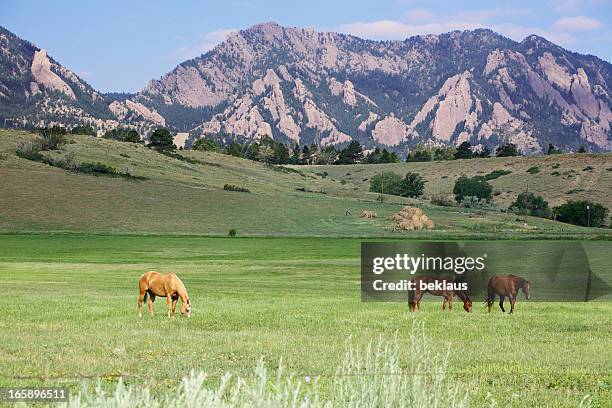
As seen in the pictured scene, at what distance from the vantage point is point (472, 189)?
545ft

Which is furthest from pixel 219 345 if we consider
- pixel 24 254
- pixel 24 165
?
pixel 24 165

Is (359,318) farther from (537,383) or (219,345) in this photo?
(537,383)

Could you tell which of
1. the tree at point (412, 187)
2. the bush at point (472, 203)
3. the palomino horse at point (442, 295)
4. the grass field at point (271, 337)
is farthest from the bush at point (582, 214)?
the palomino horse at point (442, 295)

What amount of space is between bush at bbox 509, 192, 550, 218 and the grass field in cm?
11984

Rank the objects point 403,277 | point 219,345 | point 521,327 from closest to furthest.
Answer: point 219,345 → point 521,327 → point 403,277

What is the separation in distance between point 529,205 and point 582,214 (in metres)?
15.0

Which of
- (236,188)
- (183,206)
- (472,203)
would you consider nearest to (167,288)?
(183,206)

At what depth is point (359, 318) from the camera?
21922 mm

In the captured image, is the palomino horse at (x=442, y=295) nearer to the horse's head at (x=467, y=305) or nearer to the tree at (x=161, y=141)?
the horse's head at (x=467, y=305)

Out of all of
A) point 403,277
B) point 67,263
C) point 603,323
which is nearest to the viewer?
point 603,323

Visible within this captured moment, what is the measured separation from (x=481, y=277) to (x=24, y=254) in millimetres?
51763

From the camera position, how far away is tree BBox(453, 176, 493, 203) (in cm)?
16550

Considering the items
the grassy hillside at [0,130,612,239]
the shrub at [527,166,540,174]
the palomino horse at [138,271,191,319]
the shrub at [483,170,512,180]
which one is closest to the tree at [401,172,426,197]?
the shrub at [483,170,512,180]

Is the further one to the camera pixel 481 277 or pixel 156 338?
pixel 481 277
